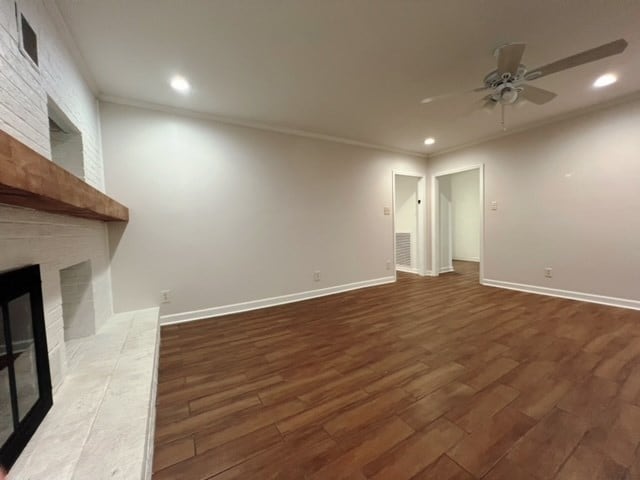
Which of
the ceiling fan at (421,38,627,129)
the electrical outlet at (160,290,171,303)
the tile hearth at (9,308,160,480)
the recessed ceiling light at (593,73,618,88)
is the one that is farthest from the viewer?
the electrical outlet at (160,290,171,303)

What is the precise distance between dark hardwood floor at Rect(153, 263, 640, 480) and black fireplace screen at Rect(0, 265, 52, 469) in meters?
0.52

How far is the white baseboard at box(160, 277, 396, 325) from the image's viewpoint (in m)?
2.92

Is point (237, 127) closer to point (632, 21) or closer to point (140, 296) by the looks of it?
point (140, 296)

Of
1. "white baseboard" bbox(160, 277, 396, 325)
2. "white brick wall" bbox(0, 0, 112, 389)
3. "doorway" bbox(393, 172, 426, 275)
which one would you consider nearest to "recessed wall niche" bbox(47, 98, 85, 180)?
"white brick wall" bbox(0, 0, 112, 389)

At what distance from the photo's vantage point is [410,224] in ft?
18.2

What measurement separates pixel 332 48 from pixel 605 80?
2.83 meters

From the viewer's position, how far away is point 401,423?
4.39ft

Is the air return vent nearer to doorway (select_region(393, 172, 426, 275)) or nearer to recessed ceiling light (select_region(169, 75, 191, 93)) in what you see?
doorway (select_region(393, 172, 426, 275))

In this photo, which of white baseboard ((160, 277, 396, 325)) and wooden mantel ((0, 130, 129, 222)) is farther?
white baseboard ((160, 277, 396, 325))

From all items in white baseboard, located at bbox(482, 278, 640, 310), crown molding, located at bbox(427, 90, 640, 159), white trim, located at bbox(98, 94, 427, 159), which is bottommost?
white baseboard, located at bbox(482, 278, 640, 310)

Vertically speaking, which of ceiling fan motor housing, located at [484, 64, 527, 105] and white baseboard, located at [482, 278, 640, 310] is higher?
ceiling fan motor housing, located at [484, 64, 527, 105]

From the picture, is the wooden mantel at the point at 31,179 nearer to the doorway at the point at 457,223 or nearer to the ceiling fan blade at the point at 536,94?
the ceiling fan blade at the point at 536,94

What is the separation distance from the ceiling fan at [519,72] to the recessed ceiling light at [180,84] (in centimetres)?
221

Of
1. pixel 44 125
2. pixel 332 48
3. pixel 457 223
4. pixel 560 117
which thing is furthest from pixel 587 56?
pixel 457 223
